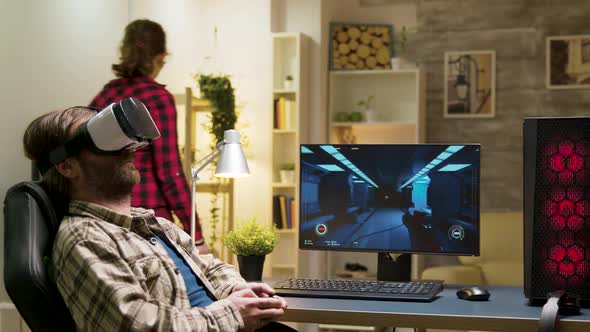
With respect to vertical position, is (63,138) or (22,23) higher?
(22,23)

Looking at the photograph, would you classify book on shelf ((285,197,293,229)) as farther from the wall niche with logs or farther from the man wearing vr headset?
the man wearing vr headset

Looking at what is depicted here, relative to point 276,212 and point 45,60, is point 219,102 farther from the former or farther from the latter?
point 45,60

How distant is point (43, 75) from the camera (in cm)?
350

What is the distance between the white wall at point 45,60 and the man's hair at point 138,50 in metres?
0.33

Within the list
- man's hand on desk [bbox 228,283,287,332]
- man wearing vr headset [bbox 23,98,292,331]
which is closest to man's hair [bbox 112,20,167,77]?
man wearing vr headset [bbox 23,98,292,331]

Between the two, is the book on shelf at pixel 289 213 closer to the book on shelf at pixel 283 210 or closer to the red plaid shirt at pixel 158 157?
the book on shelf at pixel 283 210

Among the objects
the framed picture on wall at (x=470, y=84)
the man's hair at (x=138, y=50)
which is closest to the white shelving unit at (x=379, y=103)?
the framed picture on wall at (x=470, y=84)

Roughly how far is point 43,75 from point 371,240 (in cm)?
161

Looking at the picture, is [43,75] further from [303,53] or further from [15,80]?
[303,53]

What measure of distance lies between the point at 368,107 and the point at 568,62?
152 centimetres

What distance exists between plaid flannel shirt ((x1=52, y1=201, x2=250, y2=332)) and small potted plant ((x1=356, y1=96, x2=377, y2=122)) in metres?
4.27

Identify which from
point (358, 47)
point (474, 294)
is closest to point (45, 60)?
point (474, 294)

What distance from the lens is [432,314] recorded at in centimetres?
216

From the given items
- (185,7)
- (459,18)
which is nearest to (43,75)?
(185,7)
